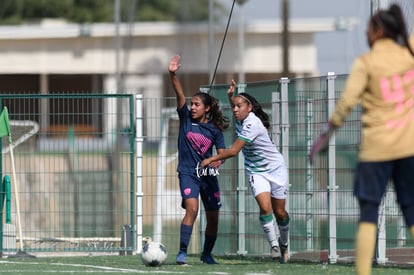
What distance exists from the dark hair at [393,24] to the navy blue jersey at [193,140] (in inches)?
164

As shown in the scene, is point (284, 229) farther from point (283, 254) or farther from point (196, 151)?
point (196, 151)

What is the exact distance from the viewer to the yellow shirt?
8.60 m

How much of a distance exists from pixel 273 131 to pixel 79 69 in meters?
40.1

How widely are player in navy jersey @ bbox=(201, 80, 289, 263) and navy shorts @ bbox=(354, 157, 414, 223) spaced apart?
3.84 metres

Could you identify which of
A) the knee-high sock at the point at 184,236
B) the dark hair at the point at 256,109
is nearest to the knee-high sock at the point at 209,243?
the knee-high sock at the point at 184,236

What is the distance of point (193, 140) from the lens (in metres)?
12.7

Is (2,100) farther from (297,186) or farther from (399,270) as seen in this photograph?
(399,270)

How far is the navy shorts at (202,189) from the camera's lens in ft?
41.5

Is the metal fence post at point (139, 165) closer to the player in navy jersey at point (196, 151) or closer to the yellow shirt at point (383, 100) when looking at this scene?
the player in navy jersey at point (196, 151)

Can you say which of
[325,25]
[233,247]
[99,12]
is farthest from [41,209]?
[99,12]

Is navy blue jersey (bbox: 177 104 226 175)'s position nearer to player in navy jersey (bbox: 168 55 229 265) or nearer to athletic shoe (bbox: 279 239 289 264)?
player in navy jersey (bbox: 168 55 229 265)

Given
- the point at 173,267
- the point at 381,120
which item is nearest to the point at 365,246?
the point at 381,120

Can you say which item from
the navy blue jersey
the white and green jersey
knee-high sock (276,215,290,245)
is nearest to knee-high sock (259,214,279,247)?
knee-high sock (276,215,290,245)

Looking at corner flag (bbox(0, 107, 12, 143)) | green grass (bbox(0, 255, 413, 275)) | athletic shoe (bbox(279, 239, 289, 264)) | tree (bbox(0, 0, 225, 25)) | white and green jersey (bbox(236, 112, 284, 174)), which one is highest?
tree (bbox(0, 0, 225, 25))
